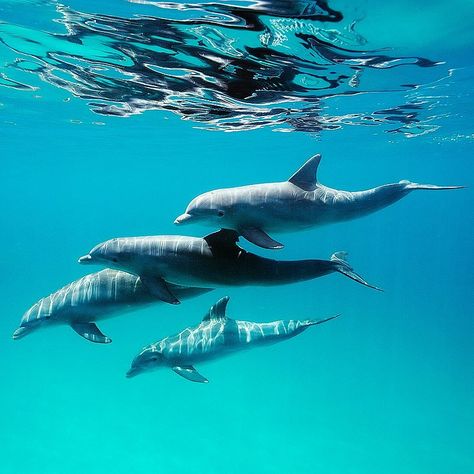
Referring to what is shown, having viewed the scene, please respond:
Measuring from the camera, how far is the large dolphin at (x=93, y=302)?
8562 mm

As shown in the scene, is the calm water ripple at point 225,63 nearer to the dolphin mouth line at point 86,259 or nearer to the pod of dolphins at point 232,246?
the pod of dolphins at point 232,246

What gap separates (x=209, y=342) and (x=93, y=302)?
302cm

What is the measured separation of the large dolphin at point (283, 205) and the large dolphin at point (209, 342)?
3.80m

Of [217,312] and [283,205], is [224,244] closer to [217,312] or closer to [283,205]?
[283,205]

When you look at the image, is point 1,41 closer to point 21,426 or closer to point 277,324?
point 277,324

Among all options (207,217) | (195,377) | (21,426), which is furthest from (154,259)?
(21,426)

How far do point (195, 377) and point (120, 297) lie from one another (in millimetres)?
2910

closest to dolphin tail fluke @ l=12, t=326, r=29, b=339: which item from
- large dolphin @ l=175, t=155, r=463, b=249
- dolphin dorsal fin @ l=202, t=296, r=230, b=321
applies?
dolphin dorsal fin @ l=202, t=296, r=230, b=321

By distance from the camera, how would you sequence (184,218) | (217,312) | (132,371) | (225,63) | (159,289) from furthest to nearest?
(225,63) → (132,371) → (217,312) → (159,289) → (184,218)

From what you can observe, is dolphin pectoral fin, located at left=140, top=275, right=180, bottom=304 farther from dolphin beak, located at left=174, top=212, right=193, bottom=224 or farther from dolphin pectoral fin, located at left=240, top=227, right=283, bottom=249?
dolphin pectoral fin, located at left=240, top=227, right=283, bottom=249

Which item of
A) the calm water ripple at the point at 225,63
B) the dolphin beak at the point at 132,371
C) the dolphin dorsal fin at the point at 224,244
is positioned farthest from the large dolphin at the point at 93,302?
the calm water ripple at the point at 225,63

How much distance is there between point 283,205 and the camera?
284 inches

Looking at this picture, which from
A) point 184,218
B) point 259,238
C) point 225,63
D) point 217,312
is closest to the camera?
point 259,238

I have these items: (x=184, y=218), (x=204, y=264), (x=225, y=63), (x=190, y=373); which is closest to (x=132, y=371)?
(x=190, y=373)
